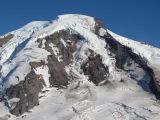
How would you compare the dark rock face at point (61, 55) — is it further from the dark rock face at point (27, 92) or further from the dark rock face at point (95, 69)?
the dark rock face at point (95, 69)

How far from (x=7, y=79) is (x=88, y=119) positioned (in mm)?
26178

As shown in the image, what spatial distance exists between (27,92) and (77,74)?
1482cm

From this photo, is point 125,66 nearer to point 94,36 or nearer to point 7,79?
point 94,36

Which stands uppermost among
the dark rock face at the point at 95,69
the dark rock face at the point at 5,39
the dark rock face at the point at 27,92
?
the dark rock face at the point at 5,39

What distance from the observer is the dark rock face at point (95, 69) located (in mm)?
147500

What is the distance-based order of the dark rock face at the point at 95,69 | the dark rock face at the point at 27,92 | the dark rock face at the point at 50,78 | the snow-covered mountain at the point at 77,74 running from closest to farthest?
the snow-covered mountain at the point at 77,74 → the dark rock face at the point at 27,92 → the dark rock face at the point at 50,78 → the dark rock face at the point at 95,69

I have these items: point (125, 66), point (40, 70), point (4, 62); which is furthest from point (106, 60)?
point (4, 62)

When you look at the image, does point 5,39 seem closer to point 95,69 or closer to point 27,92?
point 27,92

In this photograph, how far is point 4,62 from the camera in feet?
510

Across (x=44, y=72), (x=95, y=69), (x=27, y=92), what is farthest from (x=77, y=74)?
(x=27, y=92)

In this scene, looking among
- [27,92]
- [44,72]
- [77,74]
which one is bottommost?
[27,92]

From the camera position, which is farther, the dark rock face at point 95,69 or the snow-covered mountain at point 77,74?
the dark rock face at point 95,69

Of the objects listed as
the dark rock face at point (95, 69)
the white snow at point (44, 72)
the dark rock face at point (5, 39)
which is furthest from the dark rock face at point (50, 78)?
the dark rock face at point (5, 39)

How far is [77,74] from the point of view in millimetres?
147750
